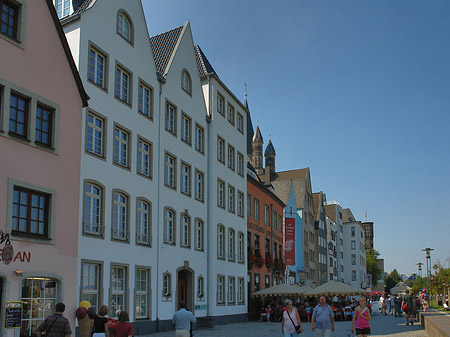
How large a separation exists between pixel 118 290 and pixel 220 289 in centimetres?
1190

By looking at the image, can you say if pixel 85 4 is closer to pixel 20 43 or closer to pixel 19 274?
pixel 20 43

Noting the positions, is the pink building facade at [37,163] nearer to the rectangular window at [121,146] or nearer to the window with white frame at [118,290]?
the window with white frame at [118,290]

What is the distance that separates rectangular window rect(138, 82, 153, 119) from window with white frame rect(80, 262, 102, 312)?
767cm

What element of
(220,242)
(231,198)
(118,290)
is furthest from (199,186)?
(118,290)

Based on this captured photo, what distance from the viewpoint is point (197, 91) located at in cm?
3281

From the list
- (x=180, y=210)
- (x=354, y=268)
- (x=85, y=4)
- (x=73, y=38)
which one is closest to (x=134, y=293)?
(x=180, y=210)

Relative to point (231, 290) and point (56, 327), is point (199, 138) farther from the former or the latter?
point (56, 327)

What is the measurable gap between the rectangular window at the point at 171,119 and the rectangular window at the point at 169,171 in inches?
53.4

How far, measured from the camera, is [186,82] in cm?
3162

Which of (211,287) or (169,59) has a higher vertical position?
(169,59)

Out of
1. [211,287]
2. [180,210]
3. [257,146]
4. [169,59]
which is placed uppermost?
[257,146]

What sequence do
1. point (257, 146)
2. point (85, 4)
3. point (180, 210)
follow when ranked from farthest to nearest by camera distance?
point (257, 146) < point (180, 210) < point (85, 4)

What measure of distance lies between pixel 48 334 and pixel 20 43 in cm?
956

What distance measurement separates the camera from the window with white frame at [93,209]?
21078mm
